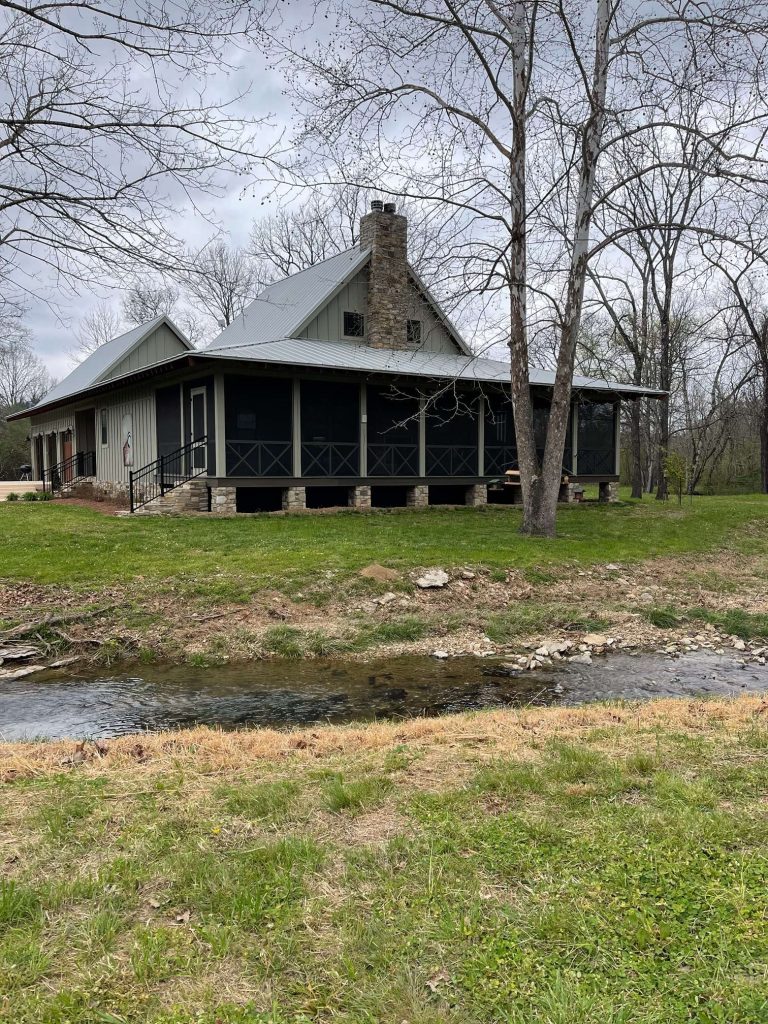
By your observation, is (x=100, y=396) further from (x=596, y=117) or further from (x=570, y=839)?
(x=570, y=839)

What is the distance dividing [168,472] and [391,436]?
6.07 metres

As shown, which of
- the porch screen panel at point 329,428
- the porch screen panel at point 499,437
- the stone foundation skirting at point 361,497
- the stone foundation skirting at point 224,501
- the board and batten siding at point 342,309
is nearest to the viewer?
the stone foundation skirting at point 224,501

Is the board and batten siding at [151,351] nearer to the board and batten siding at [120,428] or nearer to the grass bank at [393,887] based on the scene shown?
the board and batten siding at [120,428]

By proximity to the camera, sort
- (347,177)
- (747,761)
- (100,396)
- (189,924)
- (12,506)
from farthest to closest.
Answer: (100,396) → (12,506) → (347,177) → (747,761) → (189,924)

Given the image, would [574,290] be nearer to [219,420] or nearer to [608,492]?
[219,420]

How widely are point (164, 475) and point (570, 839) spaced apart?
57.6 feet

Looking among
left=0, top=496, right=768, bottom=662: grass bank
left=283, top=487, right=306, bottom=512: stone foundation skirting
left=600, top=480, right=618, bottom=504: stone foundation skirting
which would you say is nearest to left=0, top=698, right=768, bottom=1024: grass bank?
left=0, top=496, right=768, bottom=662: grass bank

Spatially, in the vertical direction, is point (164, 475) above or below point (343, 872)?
above

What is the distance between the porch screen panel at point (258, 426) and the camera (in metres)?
17.1

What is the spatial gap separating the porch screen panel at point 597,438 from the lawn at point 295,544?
488cm

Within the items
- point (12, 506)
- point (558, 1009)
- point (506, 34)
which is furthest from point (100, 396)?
point (558, 1009)

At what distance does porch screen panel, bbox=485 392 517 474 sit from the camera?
70.7ft

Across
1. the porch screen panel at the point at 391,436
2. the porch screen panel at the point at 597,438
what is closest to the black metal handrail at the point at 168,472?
the porch screen panel at the point at 391,436

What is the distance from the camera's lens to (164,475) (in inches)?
758
